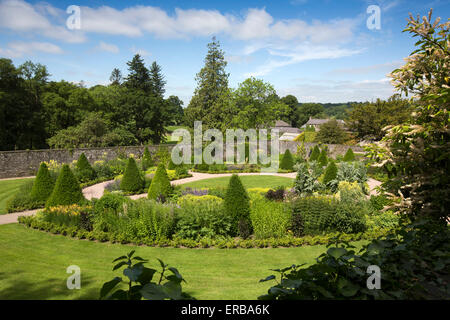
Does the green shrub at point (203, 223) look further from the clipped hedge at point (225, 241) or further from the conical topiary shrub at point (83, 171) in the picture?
the conical topiary shrub at point (83, 171)

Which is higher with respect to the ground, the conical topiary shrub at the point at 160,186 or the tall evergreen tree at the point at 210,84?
the tall evergreen tree at the point at 210,84

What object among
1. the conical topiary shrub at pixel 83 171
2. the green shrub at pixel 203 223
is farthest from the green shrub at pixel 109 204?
the conical topiary shrub at pixel 83 171

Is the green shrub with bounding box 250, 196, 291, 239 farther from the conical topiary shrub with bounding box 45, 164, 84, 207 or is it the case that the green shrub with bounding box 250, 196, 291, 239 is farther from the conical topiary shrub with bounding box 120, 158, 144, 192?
the conical topiary shrub with bounding box 120, 158, 144, 192

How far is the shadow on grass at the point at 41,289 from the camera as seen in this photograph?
426 centimetres

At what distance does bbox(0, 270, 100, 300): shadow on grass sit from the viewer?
14.0 ft

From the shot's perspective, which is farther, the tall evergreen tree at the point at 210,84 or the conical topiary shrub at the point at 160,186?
the tall evergreen tree at the point at 210,84

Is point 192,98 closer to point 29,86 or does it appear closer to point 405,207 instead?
point 29,86

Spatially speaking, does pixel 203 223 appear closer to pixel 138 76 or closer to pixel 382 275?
pixel 382 275

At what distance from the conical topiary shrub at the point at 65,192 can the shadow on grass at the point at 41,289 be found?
4.98m

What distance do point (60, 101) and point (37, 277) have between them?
31369 millimetres

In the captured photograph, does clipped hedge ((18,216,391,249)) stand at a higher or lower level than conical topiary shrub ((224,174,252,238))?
lower

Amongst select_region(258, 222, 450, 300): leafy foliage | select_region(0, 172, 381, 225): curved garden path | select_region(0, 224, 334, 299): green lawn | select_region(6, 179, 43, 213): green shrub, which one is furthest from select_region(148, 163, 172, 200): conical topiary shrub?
select_region(258, 222, 450, 300): leafy foliage

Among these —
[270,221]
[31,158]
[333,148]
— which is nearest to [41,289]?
[270,221]

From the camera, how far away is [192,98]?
37.4 m
